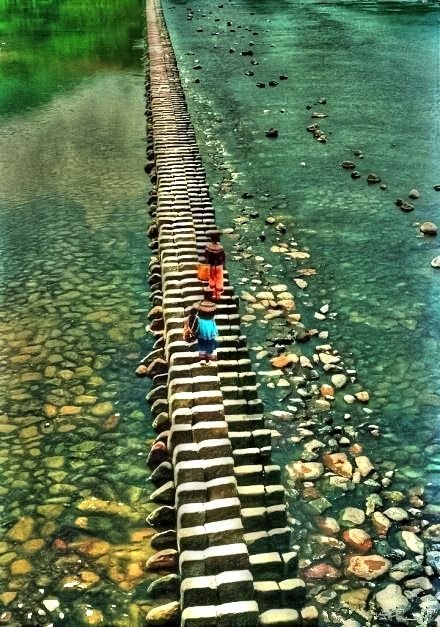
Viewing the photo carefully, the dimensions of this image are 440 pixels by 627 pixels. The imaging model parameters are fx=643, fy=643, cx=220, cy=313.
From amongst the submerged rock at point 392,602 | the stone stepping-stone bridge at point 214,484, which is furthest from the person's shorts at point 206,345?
the submerged rock at point 392,602

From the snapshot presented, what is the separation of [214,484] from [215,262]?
2827 millimetres

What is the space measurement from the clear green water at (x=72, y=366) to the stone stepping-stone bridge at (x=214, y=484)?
0.32 meters

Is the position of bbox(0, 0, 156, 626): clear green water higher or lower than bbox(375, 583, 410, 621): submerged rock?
higher

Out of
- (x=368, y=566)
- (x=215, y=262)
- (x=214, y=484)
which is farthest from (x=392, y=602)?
(x=215, y=262)

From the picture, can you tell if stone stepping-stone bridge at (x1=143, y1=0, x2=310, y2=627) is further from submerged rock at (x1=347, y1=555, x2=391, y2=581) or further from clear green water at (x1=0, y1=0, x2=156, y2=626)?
submerged rock at (x1=347, y1=555, x2=391, y2=581)

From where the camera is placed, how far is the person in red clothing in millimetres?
7086

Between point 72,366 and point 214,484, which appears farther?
point 72,366

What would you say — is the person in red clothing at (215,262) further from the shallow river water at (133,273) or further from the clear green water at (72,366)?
the clear green water at (72,366)

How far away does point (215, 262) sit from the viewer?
7188mm

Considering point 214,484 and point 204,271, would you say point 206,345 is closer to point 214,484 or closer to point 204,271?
point 204,271

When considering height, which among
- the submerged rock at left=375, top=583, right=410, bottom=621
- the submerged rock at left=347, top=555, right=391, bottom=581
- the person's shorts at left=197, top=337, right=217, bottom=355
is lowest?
the submerged rock at left=375, top=583, right=410, bottom=621

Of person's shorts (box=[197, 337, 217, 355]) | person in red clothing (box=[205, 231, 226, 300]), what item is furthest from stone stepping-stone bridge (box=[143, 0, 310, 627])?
person in red clothing (box=[205, 231, 226, 300])

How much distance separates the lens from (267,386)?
7.46m

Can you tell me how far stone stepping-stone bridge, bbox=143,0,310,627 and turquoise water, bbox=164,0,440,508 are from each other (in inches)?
33.7
